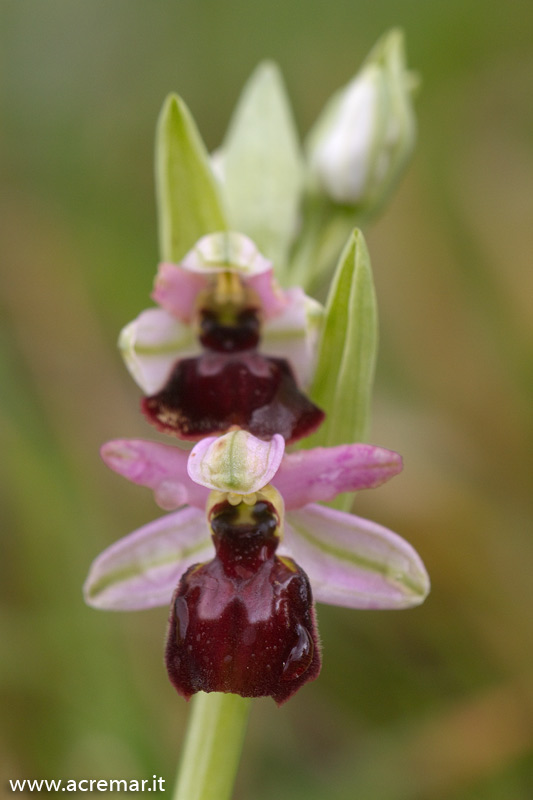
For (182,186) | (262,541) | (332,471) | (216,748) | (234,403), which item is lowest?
(216,748)

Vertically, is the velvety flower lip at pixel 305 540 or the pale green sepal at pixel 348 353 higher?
the pale green sepal at pixel 348 353

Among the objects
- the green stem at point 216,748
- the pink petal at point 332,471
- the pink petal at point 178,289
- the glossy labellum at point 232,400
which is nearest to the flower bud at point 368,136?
the pink petal at point 178,289

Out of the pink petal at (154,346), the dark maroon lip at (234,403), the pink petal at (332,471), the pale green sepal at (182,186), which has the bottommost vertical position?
the pink petal at (332,471)

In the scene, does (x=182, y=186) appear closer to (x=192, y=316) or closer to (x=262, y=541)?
(x=192, y=316)

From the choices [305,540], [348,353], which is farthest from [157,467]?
[348,353]

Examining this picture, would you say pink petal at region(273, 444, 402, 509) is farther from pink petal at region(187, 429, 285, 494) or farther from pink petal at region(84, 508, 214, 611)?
pink petal at region(84, 508, 214, 611)

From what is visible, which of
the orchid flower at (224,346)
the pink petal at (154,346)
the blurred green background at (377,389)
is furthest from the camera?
the blurred green background at (377,389)

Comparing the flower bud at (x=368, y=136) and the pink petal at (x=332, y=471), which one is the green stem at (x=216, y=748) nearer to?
the pink petal at (x=332, y=471)
